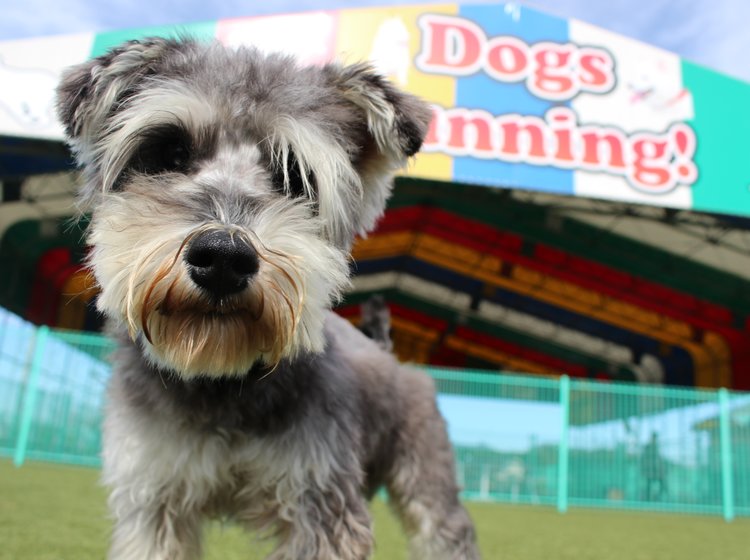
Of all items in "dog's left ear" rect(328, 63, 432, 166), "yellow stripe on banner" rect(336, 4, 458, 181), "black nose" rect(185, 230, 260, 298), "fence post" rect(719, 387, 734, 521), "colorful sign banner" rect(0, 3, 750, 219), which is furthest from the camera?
"fence post" rect(719, 387, 734, 521)

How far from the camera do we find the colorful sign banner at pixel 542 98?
11.1 metres

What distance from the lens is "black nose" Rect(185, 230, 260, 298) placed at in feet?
5.56

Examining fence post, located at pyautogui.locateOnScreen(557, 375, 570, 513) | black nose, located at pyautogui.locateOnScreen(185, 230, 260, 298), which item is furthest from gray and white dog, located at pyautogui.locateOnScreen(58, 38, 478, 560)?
fence post, located at pyautogui.locateOnScreen(557, 375, 570, 513)

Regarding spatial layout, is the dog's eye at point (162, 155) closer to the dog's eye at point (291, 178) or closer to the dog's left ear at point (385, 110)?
the dog's eye at point (291, 178)

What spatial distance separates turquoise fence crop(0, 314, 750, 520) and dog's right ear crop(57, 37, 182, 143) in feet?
33.2

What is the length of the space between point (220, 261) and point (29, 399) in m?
11.4

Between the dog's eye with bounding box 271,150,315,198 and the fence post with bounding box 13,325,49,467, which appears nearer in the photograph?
the dog's eye with bounding box 271,150,315,198

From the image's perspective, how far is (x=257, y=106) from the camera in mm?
2129

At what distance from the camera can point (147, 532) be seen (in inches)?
87.6

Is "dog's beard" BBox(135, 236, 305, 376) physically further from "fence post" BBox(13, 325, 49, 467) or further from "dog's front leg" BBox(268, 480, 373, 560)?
"fence post" BBox(13, 325, 49, 467)

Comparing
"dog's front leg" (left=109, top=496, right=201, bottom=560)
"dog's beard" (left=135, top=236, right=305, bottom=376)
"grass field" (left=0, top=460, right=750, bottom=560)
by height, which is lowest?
"grass field" (left=0, top=460, right=750, bottom=560)

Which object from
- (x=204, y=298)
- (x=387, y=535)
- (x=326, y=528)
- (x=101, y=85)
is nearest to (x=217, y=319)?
(x=204, y=298)

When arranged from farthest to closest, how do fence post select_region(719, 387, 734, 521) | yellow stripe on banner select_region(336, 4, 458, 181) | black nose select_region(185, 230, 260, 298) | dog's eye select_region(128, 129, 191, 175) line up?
fence post select_region(719, 387, 734, 521)
yellow stripe on banner select_region(336, 4, 458, 181)
dog's eye select_region(128, 129, 191, 175)
black nose select_region(185, 230, 260, 298)

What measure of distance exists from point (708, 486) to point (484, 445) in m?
4.11
